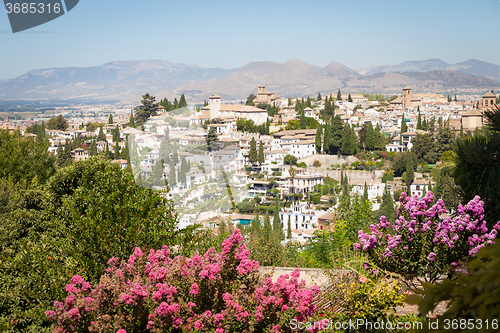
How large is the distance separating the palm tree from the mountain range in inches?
286

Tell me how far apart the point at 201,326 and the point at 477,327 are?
1745mm

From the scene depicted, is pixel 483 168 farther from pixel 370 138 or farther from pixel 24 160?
pixel 370 138

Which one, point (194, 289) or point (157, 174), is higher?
point (157, 174)

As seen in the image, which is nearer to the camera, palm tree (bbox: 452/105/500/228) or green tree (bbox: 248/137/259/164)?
palm tree (bbox: 452/105/500/228)

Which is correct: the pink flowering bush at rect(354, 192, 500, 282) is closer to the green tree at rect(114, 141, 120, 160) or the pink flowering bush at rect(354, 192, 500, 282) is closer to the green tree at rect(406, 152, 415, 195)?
the green tree at rect(114, 141, 120, 160)

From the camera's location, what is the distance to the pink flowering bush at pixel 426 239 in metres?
3.10

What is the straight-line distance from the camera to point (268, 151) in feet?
132

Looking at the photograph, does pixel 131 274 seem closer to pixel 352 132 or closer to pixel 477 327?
pixel 477 327

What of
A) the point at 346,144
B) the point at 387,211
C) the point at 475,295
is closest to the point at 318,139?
the point at 346,144

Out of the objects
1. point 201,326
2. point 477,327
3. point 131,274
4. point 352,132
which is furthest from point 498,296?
point 352,132

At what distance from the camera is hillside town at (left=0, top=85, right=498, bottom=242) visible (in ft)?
13.4

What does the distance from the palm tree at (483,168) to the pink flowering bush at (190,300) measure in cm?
239

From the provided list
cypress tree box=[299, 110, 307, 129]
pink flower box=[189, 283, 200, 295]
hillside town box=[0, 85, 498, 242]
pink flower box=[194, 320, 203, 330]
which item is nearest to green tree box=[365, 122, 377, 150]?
hillside town box=[0, 85, 498, 242]

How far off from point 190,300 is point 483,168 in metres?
3.19
